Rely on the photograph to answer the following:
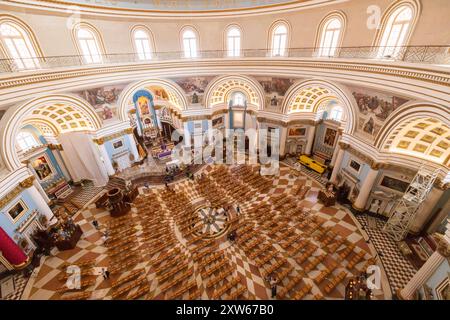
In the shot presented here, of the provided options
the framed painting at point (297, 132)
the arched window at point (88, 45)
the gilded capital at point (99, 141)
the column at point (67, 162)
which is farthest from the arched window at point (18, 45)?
the framed painting at point (297, 132)

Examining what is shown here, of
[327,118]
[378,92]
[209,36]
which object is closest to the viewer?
[378,92]

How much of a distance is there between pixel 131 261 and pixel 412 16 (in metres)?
18.1

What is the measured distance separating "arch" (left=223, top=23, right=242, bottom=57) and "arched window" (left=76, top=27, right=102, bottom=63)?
9.53 metres

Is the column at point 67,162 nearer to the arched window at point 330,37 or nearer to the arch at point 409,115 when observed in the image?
the arched window at point 330,37

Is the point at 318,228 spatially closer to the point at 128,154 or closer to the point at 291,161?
the point at 291,161

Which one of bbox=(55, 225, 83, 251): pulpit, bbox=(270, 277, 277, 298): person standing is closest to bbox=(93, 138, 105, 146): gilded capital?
bbox=(55, 225, 83, 251): pulpit

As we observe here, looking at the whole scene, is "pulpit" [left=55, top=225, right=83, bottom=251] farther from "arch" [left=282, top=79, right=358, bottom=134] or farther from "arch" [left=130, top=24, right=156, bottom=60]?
"arch" [left=282, top=79, right=358, bottom=134]

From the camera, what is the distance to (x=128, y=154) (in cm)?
1881

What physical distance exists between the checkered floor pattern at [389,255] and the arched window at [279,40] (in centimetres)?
1312

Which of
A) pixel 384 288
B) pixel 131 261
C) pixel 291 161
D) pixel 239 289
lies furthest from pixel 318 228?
pixel 131 261

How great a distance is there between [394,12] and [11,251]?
2242cm

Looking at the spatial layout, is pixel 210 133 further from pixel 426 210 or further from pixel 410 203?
pixel 426 210

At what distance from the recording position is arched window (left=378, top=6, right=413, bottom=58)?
9.46m

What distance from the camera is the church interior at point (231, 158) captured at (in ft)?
31.8
